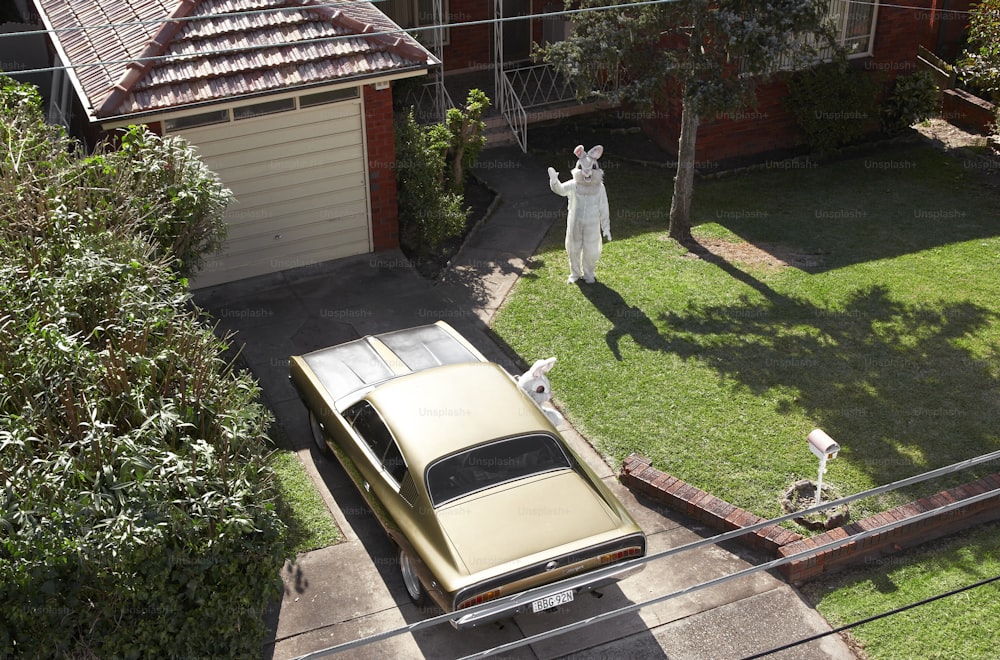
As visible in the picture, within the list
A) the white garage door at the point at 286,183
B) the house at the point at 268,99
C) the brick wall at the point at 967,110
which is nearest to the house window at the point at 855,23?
the brick wall at the point at 967,110

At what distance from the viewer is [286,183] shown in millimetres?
13383

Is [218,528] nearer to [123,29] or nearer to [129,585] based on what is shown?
[129,585]

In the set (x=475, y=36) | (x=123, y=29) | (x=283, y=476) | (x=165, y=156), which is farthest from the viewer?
(x=475, y=36)

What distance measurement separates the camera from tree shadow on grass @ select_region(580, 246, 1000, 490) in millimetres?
10578

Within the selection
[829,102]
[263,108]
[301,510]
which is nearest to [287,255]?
[263,108]

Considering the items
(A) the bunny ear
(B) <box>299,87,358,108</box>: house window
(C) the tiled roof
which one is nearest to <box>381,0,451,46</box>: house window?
(C) the tiled roof

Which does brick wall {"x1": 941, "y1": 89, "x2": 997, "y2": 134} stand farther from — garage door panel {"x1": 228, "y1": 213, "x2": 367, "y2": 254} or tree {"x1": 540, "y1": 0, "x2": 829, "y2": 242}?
garage door panel {"x1": 228, "y1": 213, "x2": 367, "y2": 254}

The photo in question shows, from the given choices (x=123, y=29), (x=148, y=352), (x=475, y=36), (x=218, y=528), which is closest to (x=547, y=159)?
(x=475, y=36)

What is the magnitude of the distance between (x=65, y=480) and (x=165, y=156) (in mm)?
5306

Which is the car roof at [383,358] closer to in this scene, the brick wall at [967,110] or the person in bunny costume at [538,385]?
the person in bunny costume at [538,385]

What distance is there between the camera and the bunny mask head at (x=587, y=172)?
12.8m

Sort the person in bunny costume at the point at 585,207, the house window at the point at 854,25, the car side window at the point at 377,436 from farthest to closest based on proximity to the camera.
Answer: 1. the house window at the point at 854,25
2. the person in bunny costume at the point at 585,207
3. the car side window at the point at 377,436

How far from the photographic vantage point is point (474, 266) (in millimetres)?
14258

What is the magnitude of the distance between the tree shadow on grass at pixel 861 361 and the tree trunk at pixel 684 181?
1.28 metres
